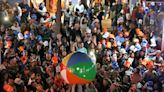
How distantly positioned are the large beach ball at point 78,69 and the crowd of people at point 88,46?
105 cm

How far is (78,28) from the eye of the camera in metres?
13.5

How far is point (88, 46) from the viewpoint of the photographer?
1273 cm

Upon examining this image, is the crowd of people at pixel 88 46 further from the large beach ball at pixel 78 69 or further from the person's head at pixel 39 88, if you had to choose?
the large beach ball at pixel 78 69

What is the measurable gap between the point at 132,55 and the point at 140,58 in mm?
246

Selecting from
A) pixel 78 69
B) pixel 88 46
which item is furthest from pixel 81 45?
pixel 78 69

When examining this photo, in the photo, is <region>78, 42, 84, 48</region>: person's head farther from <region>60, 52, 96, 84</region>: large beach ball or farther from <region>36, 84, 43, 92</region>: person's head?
<region>60, 52, 96, 84</region>: large beach ball

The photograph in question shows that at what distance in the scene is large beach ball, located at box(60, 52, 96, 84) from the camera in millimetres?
7406

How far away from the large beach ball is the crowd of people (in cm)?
105

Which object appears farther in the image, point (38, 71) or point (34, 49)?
point (34, 49)

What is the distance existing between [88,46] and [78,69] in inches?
209

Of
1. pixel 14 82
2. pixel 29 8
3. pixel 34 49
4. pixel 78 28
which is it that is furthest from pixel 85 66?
pixel 29 8

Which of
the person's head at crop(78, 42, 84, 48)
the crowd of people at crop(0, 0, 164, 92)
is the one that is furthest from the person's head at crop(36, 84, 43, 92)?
the person's head at crop(78, 42, 84, 48)

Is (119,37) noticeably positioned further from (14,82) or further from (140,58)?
(14,82)

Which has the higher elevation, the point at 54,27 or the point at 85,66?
the point at 85,66
